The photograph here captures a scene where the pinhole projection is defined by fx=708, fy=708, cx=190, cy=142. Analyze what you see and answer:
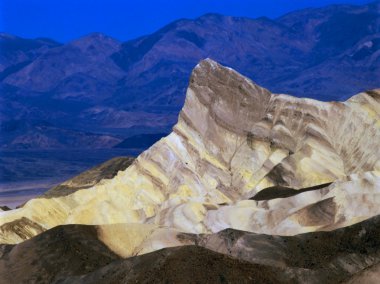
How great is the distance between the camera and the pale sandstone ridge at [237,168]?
207 ft

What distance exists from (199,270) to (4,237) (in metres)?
29.9

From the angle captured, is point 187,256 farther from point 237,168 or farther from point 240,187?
point 237,168

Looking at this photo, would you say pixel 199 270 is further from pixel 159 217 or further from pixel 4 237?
pixel 4 237

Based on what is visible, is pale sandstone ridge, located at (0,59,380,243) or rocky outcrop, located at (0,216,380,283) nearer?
rocky outcrop, located at (0,216,380,283)

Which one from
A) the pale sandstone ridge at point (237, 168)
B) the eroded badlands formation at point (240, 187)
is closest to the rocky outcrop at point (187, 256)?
the eroded badlands formation at point (240, 187)

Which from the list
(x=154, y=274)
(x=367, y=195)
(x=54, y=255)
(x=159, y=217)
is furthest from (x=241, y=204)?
(x=154, y=274)

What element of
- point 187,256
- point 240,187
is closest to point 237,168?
point 240,187

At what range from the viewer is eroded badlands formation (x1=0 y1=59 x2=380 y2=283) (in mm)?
54594

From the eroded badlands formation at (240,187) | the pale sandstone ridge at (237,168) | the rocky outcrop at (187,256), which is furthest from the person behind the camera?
the pale sandstone ridge at (237,168)

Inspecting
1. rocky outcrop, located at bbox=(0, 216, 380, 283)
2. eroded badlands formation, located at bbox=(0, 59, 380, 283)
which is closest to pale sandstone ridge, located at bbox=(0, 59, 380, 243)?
eroded badlands formation, located at bbox=(0, 59, 380, 283)

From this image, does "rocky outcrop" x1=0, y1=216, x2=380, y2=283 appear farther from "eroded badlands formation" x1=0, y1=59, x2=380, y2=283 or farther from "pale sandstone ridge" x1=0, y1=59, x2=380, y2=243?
"pale sandstone ridge" x1=0, y1=59, x2=380, y2=243

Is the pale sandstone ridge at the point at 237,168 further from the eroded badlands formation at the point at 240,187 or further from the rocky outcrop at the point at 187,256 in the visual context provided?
the rocky outcrop at the point at 187,256

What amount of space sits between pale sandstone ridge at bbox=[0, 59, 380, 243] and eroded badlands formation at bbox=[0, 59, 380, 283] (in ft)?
0.41

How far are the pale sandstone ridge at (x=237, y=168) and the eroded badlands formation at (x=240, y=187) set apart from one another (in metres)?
0.13
